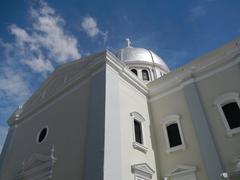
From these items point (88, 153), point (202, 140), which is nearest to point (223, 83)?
point (202, 140)

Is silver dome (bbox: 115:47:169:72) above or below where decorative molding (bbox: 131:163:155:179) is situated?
above

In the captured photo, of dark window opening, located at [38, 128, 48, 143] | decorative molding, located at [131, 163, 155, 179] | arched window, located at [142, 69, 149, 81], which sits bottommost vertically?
decorative molding, located at [131, 163, 155, 179]

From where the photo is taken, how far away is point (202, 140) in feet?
28.3

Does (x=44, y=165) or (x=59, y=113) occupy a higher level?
(x=59, y=113)

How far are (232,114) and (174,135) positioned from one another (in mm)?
2821

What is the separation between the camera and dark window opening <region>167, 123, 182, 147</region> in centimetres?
968

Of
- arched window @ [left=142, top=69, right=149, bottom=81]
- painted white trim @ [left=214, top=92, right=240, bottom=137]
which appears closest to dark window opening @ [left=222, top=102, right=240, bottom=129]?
painted white trim @ [left=214, top=92, right=240, bottom=137]

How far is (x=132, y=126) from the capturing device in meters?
9.02

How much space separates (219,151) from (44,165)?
7.63 m

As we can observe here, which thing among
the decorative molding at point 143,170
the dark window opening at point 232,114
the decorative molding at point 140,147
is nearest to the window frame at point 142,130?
the decorative molding at point 140,147

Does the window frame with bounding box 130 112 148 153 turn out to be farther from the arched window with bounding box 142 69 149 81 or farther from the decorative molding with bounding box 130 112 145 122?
the arched window with bounding box 142 69 149 81

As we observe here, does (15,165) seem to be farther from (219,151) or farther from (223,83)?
(223,83)

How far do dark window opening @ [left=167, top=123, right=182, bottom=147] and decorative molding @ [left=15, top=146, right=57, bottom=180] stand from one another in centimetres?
561

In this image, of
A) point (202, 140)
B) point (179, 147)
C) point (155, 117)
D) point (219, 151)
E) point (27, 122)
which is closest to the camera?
point (219, 151)
